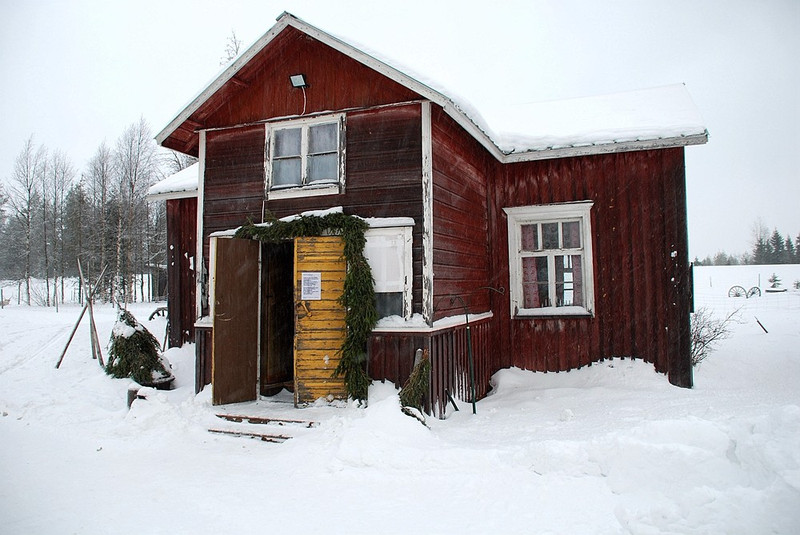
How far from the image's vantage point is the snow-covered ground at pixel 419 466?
12.1ft

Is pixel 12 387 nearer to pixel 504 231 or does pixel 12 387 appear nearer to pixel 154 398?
pixel 154 398

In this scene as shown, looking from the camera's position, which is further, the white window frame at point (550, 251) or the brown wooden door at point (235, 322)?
the white window frame at point (550, 251)

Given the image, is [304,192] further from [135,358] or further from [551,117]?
[551,117]

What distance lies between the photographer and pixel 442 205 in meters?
7.11

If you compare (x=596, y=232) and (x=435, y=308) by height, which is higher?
(x=596, y=232)

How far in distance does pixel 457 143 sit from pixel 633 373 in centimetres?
463

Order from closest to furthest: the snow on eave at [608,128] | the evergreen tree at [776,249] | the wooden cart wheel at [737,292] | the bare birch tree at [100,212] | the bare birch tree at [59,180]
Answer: the snow on eave at [608,128]
the bare birch tree at [100,212]
the wooden cart wheel at [737,292]
the bare birch tree at [59,180]
the evergreen tree at [776,249]

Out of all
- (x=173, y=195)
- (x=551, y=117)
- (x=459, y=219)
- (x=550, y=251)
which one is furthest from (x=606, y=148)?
(x=173, y=195)

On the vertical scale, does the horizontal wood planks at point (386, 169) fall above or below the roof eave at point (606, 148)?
below

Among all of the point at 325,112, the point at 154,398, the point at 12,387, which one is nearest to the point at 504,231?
the point at 325,112

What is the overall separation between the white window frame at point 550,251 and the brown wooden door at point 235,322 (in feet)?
14.5

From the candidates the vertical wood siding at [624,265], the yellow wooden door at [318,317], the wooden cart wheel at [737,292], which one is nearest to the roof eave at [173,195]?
the yellow wooden door at [318,317]

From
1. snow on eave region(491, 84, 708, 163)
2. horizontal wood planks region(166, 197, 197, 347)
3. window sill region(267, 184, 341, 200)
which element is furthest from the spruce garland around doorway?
horizontal wood planks region(166, 197, 197, 347)

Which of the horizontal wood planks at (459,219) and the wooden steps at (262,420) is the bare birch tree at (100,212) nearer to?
the wooden steps at (262,420)
